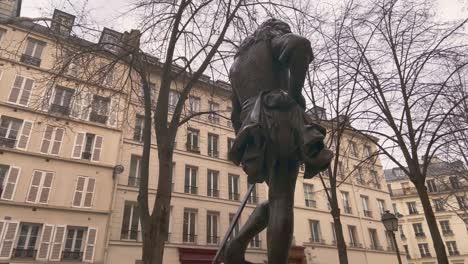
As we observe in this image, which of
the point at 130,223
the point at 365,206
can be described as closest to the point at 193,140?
the point at 130,223

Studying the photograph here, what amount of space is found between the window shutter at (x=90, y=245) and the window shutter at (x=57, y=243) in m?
1.30

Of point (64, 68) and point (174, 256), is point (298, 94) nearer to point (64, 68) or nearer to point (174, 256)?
point (64, 68)

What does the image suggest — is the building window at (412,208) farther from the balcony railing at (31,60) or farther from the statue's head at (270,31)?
the statue's head at (270,31)

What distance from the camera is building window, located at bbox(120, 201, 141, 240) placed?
68.5 ft

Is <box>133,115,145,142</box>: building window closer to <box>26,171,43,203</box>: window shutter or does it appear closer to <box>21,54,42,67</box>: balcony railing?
<box>26,171,43,203</box>: window shutter

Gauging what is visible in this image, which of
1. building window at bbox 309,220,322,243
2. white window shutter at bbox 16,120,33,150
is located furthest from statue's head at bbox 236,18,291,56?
building window at bbox 309,220,322,243

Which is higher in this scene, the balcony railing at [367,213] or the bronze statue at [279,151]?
the balcony railing at [367,213]

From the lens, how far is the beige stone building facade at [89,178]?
61.7ft

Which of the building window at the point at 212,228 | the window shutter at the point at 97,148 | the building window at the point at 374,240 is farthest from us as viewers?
the building window at the point at 374,240

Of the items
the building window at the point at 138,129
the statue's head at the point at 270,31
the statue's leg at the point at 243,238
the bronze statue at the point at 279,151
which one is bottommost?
the statue's leg at the point at 243,238

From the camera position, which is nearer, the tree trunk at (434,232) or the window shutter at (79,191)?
the tree trunk at (434,232)

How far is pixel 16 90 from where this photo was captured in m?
21.4

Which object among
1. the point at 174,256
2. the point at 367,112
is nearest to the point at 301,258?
the point at 174,256

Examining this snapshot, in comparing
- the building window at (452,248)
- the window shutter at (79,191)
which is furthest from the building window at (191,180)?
the building window at (452,248)
